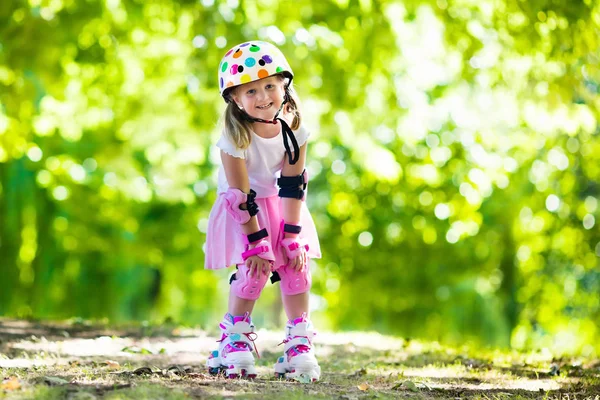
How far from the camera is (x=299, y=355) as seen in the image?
3922 millimetres

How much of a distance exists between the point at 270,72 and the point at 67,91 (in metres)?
7.14

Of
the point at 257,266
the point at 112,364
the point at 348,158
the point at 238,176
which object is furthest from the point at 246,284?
the point at 348,158

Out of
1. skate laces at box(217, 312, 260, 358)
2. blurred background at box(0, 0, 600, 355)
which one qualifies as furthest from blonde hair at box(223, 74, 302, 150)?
skate laces at box(217, 312, 260, 358)

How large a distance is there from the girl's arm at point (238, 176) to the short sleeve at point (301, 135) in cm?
34

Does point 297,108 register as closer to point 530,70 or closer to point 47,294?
point 530,70

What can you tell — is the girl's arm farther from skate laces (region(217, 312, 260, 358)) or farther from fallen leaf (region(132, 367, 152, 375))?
fallen leaf (region(132, 367, 152, 375))

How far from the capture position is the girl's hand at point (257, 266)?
382 cm

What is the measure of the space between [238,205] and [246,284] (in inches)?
16.2

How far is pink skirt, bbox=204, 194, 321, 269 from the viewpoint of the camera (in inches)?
155

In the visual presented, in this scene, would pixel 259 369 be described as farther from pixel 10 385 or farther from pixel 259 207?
pixel 10 385

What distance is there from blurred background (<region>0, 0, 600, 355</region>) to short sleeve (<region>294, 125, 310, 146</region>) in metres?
0.43

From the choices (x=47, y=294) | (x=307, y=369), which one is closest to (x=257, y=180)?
(x=307, y=369)

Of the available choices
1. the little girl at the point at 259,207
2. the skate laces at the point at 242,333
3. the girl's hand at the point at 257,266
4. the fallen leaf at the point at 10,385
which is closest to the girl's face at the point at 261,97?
the little girl at the point at 259,207

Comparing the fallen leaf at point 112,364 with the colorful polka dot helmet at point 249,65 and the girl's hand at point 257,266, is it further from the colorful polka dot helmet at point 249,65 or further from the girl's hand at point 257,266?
the colorful polka dot helmet at point 249,65
